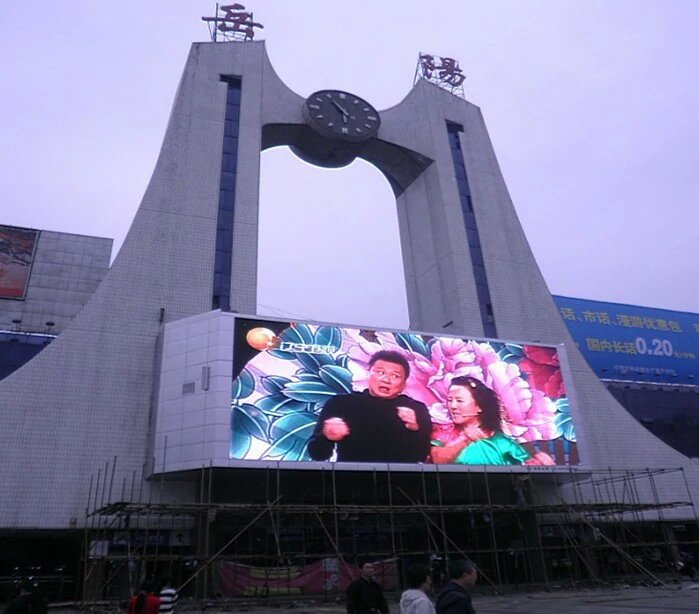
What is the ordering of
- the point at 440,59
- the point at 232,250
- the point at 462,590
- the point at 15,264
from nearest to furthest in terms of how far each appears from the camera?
the point at 462,590, the point at 232,250, the point at 15,264, the point at 440,59

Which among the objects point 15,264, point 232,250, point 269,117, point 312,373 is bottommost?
point 312,373

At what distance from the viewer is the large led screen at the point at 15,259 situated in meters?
36.1

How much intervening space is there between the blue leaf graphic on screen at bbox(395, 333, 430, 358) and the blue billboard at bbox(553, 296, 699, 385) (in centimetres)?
1838

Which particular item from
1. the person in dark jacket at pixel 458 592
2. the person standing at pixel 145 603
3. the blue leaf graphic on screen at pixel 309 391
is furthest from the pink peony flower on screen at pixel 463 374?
the person in dark jacket at pixel 458 592

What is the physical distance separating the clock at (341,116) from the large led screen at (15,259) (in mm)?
18693

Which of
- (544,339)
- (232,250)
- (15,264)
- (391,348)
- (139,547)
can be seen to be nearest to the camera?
(139,547)

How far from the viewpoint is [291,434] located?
22109mm

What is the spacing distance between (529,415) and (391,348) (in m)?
6.37

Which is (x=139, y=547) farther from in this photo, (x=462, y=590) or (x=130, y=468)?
(x=462, y=590)

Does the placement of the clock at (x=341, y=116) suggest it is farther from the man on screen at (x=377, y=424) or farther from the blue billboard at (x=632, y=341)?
the blue billboard at (x=632, y=341)

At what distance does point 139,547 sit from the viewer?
2180cm

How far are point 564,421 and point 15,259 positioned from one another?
3128 centimetres

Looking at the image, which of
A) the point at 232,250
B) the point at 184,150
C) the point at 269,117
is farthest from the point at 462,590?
the point at 269,117

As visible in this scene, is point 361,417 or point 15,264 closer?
point 361,417
